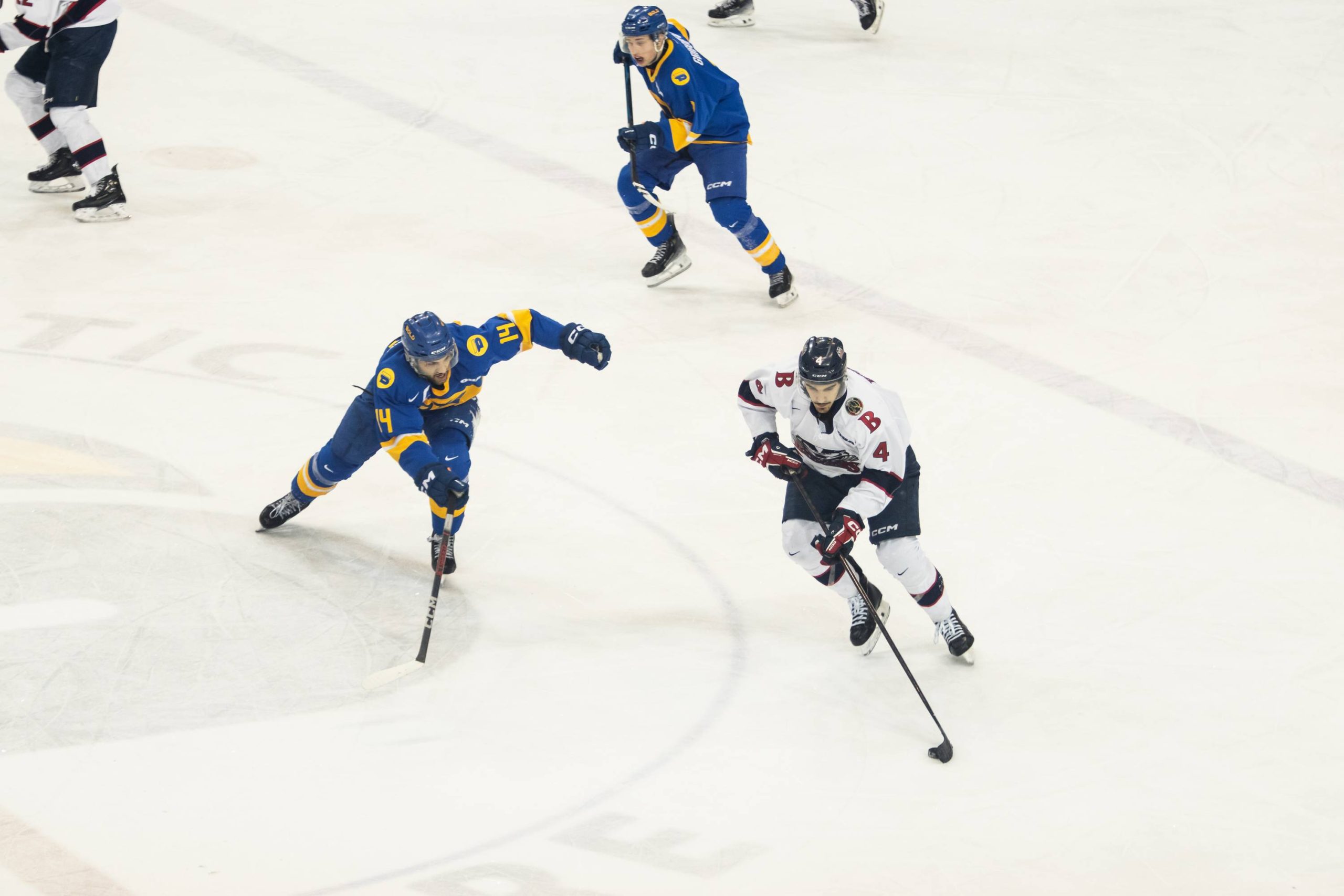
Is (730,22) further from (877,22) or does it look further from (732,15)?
(877,22)

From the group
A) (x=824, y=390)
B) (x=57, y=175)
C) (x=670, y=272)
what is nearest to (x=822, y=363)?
(x=824, y=390)

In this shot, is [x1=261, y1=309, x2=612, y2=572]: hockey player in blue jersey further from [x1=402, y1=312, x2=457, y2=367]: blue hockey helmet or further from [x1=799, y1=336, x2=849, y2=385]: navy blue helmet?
[x1=799, y1=336, x2=849, y2=385]: navy blue helmet

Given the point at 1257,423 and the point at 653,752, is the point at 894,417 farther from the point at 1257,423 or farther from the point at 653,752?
the point at 1257,423

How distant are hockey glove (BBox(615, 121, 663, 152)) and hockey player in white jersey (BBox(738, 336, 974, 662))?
2.54m

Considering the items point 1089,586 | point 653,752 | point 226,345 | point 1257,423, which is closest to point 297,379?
point 226,345

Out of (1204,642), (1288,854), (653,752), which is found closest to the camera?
(1288,854)

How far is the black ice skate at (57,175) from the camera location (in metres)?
7.54

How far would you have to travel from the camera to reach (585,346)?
4742 millimetres

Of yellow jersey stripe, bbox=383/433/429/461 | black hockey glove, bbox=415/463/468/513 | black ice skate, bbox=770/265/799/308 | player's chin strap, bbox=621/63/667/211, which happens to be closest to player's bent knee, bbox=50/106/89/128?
player's chin strap, bbox=621/63/667/211

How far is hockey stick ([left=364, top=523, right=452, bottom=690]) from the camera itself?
164 inches

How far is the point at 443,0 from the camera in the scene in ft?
35.8

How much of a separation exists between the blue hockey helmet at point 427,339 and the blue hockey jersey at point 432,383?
0.10m

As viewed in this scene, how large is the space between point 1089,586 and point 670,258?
3027 mm

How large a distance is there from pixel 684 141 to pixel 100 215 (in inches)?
123
